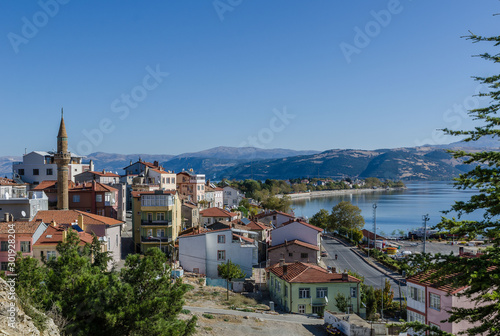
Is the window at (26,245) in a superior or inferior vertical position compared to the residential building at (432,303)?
superior

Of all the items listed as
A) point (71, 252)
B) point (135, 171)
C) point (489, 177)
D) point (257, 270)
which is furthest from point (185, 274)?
point (135, 171)

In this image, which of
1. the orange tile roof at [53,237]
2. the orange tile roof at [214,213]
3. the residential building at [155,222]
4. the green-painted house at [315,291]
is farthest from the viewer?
the orange tile roof at [214,213]

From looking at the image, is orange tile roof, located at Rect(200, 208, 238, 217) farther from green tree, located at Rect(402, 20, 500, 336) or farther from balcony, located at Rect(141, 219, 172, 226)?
green tree, located at Rect(402, 20, 500, 336)

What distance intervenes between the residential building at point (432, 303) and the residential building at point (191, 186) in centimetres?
4068

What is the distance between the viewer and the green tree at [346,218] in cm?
5584

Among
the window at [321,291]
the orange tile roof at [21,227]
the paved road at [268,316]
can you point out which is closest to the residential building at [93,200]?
the orange tile roof at [21,227]

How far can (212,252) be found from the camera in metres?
30.4

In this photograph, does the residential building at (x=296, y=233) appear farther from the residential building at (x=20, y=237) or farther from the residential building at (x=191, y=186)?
the residential building at (x=191, y=186)

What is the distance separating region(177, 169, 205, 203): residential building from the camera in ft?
188

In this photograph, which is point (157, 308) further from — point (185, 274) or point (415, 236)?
point (415, 236)

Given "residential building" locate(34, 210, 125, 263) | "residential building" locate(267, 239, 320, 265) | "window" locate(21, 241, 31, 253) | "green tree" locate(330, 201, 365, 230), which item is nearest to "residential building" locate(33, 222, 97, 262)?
"window" locate(21, 241, 31, 253)

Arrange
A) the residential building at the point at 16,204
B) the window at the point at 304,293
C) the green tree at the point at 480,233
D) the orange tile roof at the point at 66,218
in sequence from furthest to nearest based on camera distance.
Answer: the residential building at the point at 16,204 → the orange tile roof at the point at 66,218 → the window at the point at 304,293 → the green tree at the point at 480,233

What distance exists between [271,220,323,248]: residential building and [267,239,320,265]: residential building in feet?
6.31

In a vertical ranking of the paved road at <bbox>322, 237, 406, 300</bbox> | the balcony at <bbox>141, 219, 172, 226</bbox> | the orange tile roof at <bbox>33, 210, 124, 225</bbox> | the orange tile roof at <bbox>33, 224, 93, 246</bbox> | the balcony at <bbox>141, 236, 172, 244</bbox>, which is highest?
the orange tile roof at <bbox>33, 210, 124, 225</bbox>
